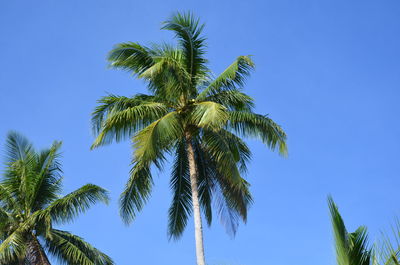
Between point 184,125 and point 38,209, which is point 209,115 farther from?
point 38,209

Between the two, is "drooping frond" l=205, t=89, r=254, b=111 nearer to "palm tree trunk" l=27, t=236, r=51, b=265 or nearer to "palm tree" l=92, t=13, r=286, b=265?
"palm tree" l=92, t=13, r=286, b=265

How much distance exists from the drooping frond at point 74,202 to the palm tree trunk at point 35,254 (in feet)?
3.79

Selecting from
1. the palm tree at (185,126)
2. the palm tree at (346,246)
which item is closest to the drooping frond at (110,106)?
the palm tree at (185,126)

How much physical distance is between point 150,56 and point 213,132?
3.51 meters

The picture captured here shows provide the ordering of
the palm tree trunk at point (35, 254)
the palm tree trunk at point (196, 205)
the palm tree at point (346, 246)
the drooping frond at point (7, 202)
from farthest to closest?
1. the drooping frond at point (7, 202)
2. the palm tree trunk at point (35, 254)
3. the palm tree trunk at point (196, 205)
4. the palm tree at point (346, 246)

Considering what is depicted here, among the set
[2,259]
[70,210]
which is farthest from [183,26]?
[2,259]

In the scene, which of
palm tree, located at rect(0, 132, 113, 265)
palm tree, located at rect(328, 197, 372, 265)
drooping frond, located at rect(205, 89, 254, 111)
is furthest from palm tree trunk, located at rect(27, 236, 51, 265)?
palm tree, located at rect(328, 197, 372, 265)

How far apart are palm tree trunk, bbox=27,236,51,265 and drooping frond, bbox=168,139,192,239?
169 inches

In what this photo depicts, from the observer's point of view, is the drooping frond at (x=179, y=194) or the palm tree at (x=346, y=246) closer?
the palm tree at (x=346, y=246)

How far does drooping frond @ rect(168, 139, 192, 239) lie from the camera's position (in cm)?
2109

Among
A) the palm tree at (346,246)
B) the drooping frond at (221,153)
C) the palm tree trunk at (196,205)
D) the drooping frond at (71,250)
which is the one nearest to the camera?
the palm tree at (346,246)

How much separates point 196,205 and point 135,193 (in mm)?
2466

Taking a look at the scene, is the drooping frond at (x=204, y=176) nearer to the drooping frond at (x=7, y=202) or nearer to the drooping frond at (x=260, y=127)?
the drooping frond at (x=260, y=127)

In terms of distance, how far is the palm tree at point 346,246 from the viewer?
278 inches
